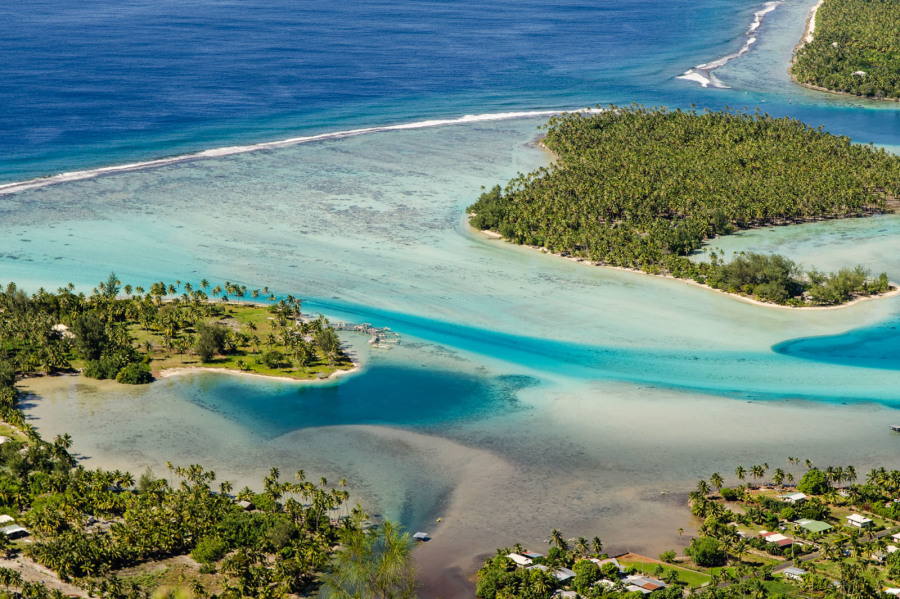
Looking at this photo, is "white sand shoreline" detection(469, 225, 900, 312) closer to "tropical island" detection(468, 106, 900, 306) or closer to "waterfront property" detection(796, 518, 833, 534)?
"tropical island" detection(468, 106, 900, 306)

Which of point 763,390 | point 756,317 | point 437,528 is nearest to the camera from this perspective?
point 437,528

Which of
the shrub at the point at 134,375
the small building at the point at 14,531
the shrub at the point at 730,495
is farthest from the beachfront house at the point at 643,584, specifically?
the shrub at the point at 134,375

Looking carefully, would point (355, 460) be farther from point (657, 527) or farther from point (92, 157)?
point (92, 157)

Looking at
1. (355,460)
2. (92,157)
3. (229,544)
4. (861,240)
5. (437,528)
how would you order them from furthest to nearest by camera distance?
1. (92,157)
2. (861,240)
3. (355,460)
4. (437,528)
5. (229,544)

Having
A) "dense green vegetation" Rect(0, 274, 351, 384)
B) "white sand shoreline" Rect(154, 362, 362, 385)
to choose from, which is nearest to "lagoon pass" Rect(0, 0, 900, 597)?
"white sand shoreline" Rect(154, 362, 362, 385)

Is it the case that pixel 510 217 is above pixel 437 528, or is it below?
above

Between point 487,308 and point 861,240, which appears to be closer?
point 487,308

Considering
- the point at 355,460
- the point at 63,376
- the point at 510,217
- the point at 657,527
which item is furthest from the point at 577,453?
the point at 510,217
